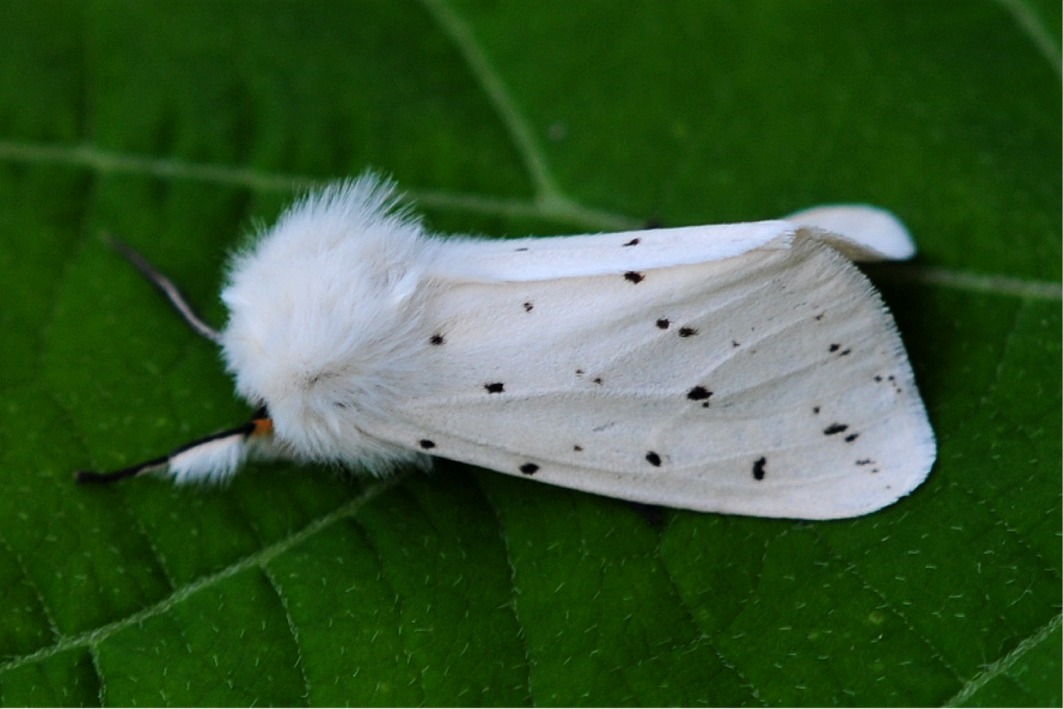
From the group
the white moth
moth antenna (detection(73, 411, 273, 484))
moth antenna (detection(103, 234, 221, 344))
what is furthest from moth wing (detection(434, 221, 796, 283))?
moth antenna (detection(103, 234, 221, 344))

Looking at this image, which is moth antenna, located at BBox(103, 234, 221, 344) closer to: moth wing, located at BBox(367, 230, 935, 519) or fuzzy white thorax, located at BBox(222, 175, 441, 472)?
fuzzy white thorax, located at BBox(222, 175, 441, 472)

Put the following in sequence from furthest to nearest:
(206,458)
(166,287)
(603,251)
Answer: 1. (166,287)
2. (206,458)
3. (603,251)

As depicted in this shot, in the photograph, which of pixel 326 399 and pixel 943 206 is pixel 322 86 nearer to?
pixel 326 399

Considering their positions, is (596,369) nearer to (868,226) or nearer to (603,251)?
(603,251)

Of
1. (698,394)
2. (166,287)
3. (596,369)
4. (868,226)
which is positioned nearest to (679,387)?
(698,394)

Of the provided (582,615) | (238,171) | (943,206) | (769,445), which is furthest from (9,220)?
(943,206)

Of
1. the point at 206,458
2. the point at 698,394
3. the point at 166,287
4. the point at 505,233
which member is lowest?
the point at 206,458
